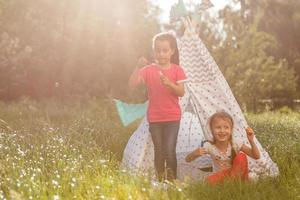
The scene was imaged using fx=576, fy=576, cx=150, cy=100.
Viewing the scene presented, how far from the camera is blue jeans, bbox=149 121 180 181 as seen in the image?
6.14 m

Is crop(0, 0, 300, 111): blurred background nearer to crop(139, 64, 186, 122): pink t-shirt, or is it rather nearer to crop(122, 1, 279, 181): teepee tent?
crop(122, 1, 279, 181): teepee tent

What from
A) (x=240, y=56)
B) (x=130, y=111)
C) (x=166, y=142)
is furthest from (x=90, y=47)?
(x=166, y=142)

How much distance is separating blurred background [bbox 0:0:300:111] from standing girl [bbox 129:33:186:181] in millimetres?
13141

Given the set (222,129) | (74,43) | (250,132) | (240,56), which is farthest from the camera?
(74,43)

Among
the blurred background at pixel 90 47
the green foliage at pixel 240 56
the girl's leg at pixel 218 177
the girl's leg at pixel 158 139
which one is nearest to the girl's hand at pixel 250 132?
the girl's leg at pixel 218 177

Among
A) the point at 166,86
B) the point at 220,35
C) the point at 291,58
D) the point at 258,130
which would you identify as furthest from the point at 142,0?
the point at 166,86

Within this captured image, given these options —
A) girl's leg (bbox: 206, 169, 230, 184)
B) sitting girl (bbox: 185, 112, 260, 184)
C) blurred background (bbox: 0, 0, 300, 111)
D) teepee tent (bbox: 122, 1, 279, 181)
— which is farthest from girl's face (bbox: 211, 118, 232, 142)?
blurred background (bbox: 0, 0, 300, 111)

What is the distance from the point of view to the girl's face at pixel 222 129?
6059 millimetres

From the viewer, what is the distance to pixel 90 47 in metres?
23.3

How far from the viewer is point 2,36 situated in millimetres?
19906

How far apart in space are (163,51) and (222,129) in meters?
1.05

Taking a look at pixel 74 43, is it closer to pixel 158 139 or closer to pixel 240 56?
pixel 240 56

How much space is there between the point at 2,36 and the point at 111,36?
5.25 meters

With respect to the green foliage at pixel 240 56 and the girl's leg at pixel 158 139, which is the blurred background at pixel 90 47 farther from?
the girl's leg at pixel 158 139
